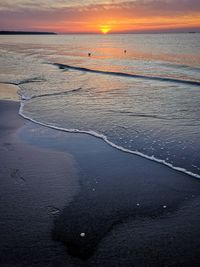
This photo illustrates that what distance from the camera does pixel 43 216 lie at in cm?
426

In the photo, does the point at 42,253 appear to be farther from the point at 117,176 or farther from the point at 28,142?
the point at 28,142

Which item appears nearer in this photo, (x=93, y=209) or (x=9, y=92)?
(x=93, y=209)

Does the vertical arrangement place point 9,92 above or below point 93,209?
below

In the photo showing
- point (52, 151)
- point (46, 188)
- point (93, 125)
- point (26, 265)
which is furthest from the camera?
point (93, 125)

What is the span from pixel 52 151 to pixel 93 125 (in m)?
2.37

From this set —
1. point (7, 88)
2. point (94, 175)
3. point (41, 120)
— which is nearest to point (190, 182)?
point (94, 175)

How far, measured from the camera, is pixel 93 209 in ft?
14.6

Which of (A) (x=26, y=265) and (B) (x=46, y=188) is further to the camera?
(B) (x=46, y=188)

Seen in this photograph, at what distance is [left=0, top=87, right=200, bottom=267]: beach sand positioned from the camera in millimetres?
3533

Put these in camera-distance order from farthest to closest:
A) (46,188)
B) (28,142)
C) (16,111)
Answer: (16,111) → (28,142) → (46,188)

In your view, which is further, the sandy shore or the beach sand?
the sandy shore

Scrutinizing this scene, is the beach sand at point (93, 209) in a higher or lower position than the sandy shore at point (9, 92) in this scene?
higher

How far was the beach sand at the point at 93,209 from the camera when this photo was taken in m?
3.53

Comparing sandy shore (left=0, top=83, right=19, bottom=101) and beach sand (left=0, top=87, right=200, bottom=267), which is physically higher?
beach sand (left=0, top=87, right=200, bottom=267)
